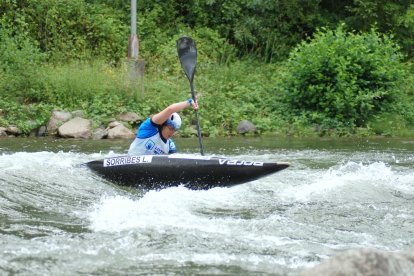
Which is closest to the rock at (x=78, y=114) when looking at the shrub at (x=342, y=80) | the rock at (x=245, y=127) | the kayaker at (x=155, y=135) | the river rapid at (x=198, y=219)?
the rock at (x=245, y=127)

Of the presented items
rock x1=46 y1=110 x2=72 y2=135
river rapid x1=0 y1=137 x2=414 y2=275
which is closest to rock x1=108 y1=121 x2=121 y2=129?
rock x1=46 y1=110 x2=72 y2=135

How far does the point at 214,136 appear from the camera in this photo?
50.5 feet

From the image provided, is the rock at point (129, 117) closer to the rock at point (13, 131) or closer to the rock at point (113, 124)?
the rock at point (113, 124)

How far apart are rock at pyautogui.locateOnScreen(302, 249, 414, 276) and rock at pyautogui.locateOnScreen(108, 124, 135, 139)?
10.5 m

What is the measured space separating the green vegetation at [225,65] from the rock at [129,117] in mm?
125

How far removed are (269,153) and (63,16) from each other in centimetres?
893

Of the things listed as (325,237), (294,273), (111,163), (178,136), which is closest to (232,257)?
(294,273)

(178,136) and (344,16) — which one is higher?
(344,16)

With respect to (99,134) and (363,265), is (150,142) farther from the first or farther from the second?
(99,134)

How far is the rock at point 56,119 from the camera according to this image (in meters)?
15.0

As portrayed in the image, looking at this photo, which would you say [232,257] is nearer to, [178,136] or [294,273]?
[294,273]

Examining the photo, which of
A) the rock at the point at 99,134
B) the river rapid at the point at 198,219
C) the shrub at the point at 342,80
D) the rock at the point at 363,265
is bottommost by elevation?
the river rapid at the point at 198,219

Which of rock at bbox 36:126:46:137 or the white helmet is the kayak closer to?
the white helmet

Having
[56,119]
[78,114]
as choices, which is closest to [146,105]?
[78,114]
